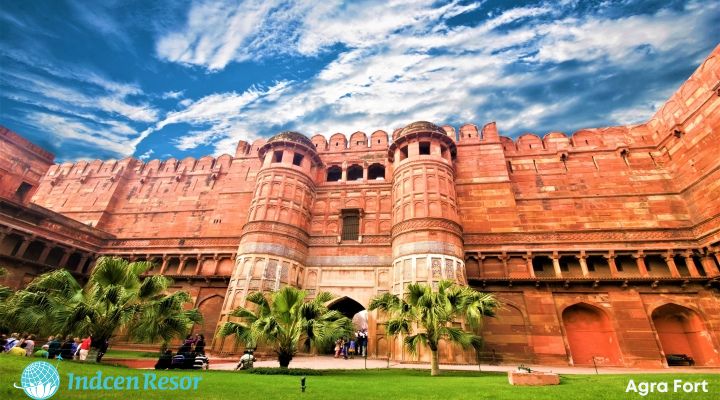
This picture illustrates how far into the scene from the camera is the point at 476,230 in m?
19.8

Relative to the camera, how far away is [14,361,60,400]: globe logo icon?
4.77 metres

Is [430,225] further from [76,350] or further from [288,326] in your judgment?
[76,350]

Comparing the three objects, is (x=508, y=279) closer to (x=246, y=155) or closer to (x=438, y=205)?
(x=438, y=205)

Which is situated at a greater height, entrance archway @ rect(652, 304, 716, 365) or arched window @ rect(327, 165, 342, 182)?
arched window @ rect(327, 165, 342, 182)

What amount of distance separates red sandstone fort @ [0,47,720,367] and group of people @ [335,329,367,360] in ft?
3.61

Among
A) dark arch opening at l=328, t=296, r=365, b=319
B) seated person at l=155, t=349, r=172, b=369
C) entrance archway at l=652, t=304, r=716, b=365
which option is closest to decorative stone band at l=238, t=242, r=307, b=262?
dark arch opening at l=328, t=296, r=365, b=319

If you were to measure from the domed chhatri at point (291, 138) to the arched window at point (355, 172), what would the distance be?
11.2 feet

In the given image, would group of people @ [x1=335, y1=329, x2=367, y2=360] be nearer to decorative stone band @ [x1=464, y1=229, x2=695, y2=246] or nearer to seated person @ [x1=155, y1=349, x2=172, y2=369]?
decorative stone band @ [x1=464, y1=229, x2=695, y2=246]

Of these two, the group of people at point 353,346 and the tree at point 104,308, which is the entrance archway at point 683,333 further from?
the tree at point 104,308

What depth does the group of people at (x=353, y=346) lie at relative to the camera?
17.2m

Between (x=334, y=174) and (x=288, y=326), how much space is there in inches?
616

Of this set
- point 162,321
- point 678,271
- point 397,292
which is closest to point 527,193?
point 678,271

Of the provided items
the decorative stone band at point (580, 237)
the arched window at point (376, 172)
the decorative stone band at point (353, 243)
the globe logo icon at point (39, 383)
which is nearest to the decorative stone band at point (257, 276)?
the decorative stone band at point (353, 243)

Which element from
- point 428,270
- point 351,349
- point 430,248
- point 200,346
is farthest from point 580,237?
point 200,346
